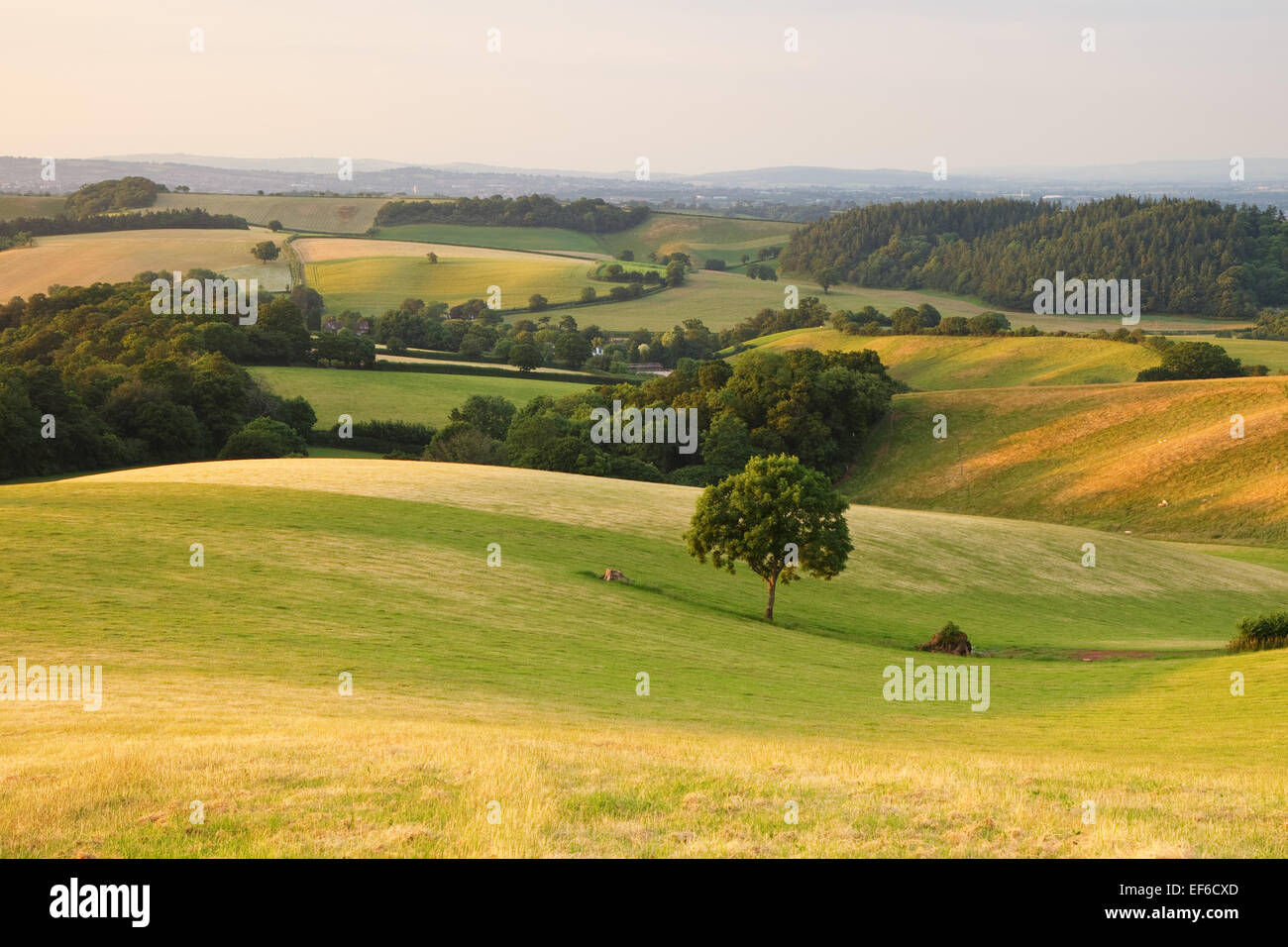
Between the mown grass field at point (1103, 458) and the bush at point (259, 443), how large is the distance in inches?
2160

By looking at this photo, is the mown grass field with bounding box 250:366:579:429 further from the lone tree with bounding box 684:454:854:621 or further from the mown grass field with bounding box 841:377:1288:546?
the lone tree with bounding box 684:454:854:621

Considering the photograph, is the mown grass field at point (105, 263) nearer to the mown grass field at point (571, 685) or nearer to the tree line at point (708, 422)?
the tree line at point (708, 422)

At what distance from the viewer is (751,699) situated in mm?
29781

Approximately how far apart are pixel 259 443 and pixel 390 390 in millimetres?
30099

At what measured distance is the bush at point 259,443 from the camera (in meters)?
Result: 91.0

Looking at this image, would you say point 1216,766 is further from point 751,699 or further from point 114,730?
point 114,730

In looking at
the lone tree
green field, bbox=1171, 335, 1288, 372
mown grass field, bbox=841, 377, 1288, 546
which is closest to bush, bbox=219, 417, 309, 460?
mown grass field, bbox=841, 377, 1288, 546

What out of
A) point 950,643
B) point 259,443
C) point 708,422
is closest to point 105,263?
point 259,443

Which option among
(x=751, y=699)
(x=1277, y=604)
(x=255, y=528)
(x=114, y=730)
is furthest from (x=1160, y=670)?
(x=255, y=528)

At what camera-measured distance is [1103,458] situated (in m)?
101
